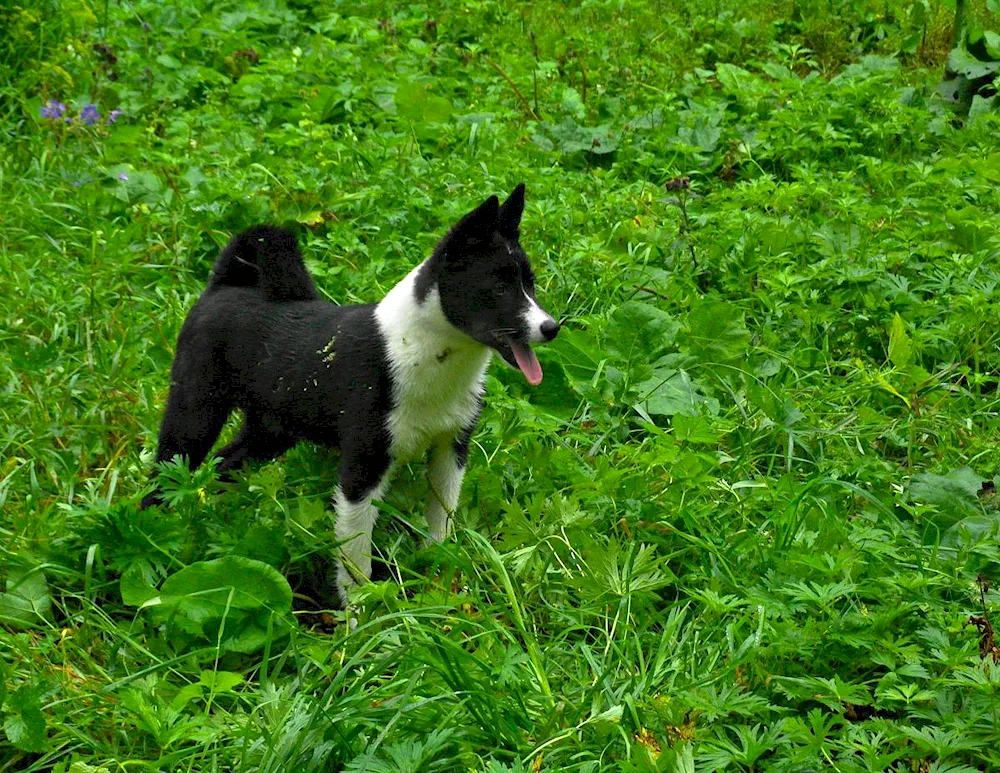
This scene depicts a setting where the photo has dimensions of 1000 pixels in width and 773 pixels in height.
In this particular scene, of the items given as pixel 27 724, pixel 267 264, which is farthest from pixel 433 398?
pixel 27 724

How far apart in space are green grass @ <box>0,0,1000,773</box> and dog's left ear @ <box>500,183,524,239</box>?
0.83 metres

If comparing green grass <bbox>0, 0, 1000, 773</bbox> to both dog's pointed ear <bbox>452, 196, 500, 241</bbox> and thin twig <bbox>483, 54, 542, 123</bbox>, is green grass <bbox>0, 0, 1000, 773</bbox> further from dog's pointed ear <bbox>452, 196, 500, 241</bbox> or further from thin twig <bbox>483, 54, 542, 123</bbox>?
dog's pointed ear <bbox>452, 196, 500, 241</bbox>

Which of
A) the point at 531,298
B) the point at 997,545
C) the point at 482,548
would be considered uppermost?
the point at 531,298

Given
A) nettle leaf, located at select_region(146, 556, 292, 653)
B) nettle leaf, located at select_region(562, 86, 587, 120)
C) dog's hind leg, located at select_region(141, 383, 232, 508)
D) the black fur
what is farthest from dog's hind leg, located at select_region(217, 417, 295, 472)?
nettle leaf, located at select_region(562, 86, 587, 120)

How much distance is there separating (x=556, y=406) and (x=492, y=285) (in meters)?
1.12

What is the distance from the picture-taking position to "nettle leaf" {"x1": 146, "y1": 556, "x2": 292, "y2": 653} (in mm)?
3615

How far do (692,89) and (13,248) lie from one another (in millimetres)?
3645

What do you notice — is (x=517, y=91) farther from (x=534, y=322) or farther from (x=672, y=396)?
(x=534, y=322)

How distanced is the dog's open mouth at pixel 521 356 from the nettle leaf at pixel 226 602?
0.90m

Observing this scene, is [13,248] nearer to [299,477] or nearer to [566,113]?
[299,477]

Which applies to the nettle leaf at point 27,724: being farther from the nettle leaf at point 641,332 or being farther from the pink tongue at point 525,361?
the nettle leaf at point 641,332

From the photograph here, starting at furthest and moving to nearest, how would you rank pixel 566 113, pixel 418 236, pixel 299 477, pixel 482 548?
1. pixel 566 113
2. pixel 418 236
3. pixel 299 477
4. pixel 482 548

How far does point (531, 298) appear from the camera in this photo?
3.73 m

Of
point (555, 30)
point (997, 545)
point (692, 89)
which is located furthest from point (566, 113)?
point (997, 545)
